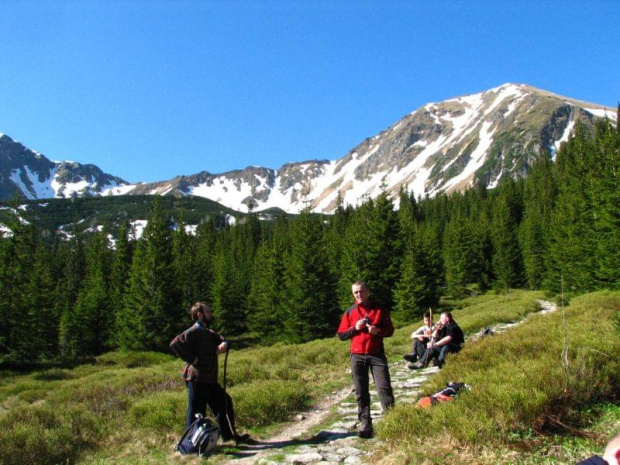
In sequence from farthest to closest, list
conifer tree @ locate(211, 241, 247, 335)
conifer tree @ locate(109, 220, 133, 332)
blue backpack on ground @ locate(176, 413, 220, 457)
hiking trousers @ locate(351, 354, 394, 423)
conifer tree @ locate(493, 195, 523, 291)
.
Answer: conifer tree @ locate(493, 195, 523, 291), conifer tree @ locate(211, 241, 247, 335), conifer tree @ locate(109, 220, 133, 332), hiking trousers @ locate(351, 354, 394, 423), blue backpack on ground @ locate(176, 413, 220, 457)

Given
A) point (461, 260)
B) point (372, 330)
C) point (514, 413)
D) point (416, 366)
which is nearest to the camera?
point (514, 413)

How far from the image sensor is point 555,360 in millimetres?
6719

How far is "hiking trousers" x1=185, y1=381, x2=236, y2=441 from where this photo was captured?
6281mm

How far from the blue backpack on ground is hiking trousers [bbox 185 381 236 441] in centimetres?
23

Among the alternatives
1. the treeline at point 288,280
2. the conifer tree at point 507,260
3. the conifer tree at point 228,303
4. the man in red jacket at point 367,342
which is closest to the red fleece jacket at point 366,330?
the man in red jacket at point 367,342

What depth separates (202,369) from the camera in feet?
20.5

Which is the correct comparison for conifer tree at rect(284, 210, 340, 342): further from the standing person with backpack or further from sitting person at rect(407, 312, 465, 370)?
the standing person with backpack

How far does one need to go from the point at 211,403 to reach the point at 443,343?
6.87 metres

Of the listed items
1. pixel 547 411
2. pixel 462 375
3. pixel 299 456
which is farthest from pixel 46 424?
pixel 547 411

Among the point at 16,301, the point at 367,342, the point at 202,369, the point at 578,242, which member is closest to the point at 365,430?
the point at 367,342

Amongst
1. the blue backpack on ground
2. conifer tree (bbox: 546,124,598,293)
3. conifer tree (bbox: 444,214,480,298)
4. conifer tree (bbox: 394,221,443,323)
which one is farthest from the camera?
conifer tree (bbox: 444,214,480,298)

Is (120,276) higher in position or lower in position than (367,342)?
higher

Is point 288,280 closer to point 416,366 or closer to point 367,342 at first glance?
point 416,366

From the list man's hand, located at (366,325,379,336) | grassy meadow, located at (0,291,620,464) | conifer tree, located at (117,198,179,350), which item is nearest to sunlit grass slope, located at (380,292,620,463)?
grassy meadow, located at (0,291,620,464)
